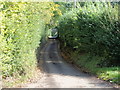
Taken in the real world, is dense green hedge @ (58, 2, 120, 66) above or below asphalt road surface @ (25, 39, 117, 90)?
above

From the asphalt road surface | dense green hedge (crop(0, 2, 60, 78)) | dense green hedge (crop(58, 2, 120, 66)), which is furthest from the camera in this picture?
dense green hedge (crop(58, 2, 120, 66))

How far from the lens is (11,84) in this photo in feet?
25.8

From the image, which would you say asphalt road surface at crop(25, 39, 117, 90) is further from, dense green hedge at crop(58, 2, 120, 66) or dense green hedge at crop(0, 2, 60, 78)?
dense green hedge at crop(58, 2, 120, 66)

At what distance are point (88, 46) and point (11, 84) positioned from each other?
10504mm

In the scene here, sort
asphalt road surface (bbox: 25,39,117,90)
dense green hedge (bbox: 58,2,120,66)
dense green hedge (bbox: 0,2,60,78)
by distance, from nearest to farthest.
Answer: dense green hedge (bbox: 0,2,60,78), asphalt road surface (bbox: 25,39,117,90), dense green hedge (bbox: 58,2,120,66)

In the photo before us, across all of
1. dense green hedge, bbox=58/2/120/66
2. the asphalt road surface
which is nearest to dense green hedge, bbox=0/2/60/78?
the asphalt road surface

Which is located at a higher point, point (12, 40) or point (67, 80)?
point (12, 40)

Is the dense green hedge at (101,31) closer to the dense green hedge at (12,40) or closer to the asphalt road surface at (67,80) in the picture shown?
the asphalt road surface at (67,80)

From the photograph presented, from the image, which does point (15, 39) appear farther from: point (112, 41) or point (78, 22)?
point (78, 22)

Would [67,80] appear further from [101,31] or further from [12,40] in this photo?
[101,31]

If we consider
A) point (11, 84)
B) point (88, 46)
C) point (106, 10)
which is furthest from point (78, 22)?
point (11, 84)

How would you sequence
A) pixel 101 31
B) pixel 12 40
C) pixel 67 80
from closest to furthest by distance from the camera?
pixel 12 40, pixel 67 80, pixel 101 31

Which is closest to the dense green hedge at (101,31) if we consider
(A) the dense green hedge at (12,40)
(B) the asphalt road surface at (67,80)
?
(B) the asphalt road surface at (67,80)

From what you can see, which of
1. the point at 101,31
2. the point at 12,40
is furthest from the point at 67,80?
the point at 101,31
